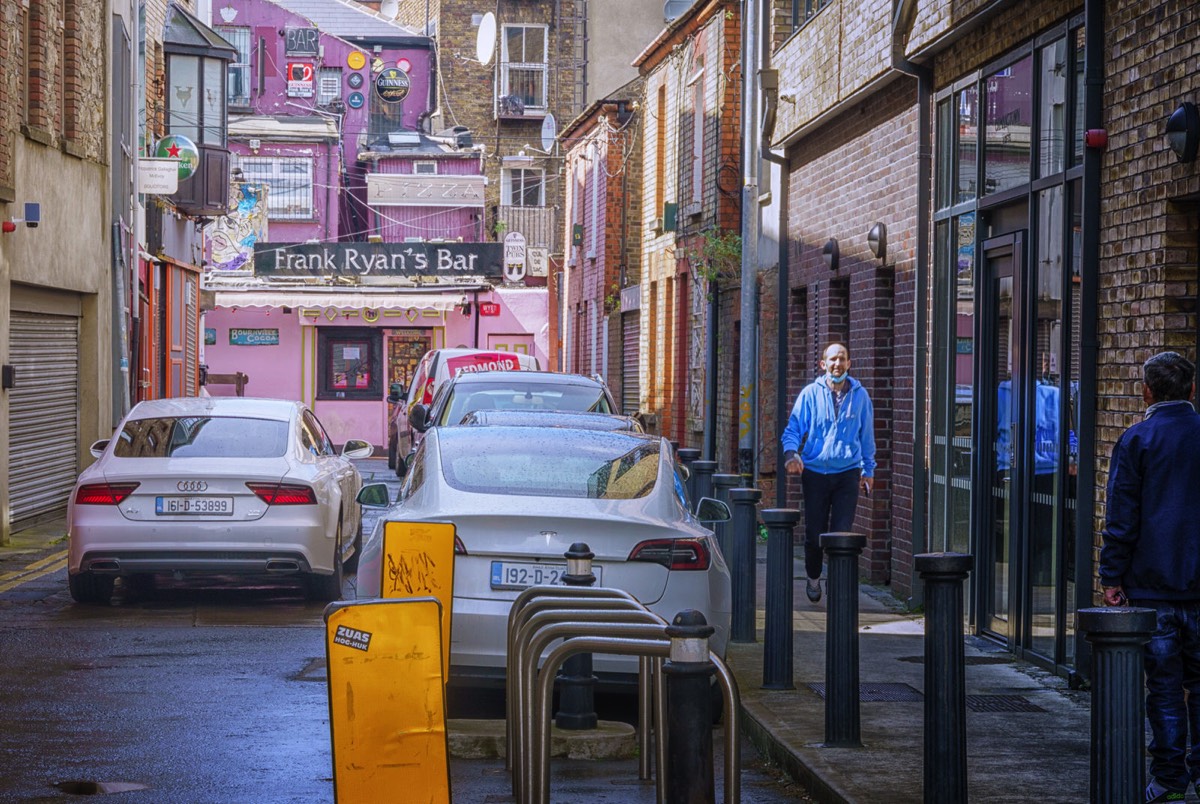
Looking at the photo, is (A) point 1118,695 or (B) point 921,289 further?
(B) point 921,289

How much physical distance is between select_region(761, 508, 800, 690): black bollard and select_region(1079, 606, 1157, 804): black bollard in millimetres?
4408

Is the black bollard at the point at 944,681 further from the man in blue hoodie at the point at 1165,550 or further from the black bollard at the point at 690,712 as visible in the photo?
the black bollard at the point at 690,712

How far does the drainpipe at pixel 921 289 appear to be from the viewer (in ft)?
43.3

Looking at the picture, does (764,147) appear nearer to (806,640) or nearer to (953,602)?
(806,640)

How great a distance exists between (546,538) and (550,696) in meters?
2.41

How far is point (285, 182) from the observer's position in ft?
155

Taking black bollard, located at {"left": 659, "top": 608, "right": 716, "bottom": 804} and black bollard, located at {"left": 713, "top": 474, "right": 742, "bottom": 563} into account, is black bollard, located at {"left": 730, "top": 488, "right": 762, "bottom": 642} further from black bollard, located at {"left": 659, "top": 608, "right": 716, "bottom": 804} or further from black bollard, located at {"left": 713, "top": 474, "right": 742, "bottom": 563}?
black bollard, located at {"left": 659, "top": 608, "right": 716, "bottom": 804}

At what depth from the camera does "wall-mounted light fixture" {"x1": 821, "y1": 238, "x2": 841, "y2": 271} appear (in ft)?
54.0

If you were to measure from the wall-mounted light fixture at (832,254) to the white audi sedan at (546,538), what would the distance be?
7.62 meters

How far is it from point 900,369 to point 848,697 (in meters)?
6.81

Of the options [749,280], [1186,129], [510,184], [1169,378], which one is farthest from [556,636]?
[510,184]

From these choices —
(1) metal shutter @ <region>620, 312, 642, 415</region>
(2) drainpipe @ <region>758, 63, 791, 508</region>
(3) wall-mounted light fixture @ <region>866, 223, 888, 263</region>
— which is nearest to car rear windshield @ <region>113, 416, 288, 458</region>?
(3) wall-mounted light fixture @ <region>866, 223, 888, 263</region>

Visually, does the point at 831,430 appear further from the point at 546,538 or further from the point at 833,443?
the point at 546,538

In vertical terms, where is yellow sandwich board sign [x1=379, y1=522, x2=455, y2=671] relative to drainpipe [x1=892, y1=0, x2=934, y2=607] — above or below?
below
